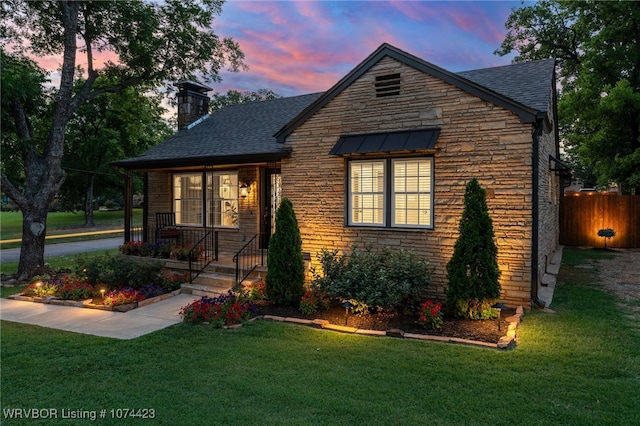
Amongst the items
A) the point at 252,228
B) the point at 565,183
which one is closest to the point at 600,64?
the point at 565,183

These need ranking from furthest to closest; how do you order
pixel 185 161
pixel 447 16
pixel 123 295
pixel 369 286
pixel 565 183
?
pixel 565 183, pixel 447 16, pixel 185 161, pixel 123 295, pixel 369 286

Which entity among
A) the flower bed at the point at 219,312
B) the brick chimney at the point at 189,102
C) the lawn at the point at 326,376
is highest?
the brick chimney at the point at 189,102

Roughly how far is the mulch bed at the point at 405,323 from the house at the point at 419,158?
1.10 m

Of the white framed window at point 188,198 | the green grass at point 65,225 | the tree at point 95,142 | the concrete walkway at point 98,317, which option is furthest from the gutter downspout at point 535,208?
the green grass at point 65,225

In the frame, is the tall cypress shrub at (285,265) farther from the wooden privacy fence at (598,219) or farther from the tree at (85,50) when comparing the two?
the wooden privacy fence at (598,219)

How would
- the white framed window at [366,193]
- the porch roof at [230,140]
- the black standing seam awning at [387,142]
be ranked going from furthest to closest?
the porch roof at [230,140]
the white framed window at [366,193]
the black standing seam awning at [387,142]

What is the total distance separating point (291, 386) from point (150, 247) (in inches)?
309

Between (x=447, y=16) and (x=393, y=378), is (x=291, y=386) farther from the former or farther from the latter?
(x=447, y=16)

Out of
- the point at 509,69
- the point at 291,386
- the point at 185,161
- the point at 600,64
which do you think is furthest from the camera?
the point at 600,64

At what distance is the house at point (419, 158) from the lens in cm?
646

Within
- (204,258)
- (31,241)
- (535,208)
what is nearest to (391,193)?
(535,208)

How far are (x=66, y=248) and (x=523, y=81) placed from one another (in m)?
17.9

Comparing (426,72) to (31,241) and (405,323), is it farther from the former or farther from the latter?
(31,241)

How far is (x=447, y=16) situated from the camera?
38.5 ft
